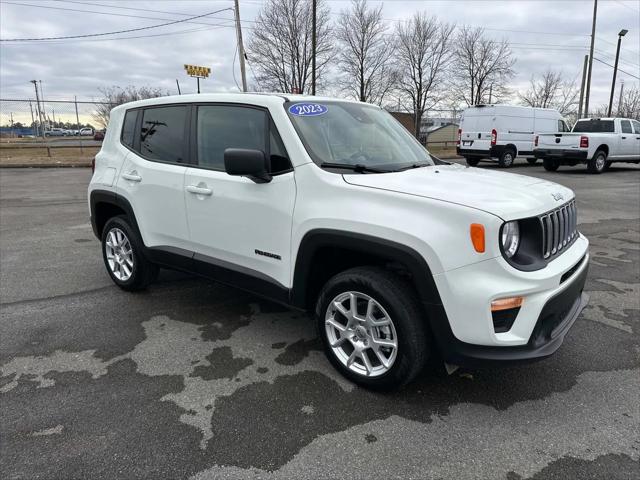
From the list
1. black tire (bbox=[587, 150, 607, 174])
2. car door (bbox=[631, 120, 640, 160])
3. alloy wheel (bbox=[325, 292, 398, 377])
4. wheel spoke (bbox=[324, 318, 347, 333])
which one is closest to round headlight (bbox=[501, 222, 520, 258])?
alloy wheel (bbox=[325, 292, 398, 377])

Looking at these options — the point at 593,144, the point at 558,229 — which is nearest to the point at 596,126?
the point at 593,144

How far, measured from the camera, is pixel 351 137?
3426mm

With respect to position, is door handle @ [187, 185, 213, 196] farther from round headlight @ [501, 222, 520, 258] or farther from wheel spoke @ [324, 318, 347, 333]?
round headlight @ [501, 222, 520, 258]

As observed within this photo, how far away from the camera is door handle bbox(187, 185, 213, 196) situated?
11.6ft

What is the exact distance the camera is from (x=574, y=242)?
10.4 feet

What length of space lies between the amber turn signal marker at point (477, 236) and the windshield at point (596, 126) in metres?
17.9

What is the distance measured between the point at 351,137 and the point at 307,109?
379 millimetres

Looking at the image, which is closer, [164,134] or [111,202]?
[164,134]

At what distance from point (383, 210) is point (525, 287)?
85 centimetres

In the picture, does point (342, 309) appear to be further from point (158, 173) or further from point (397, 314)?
point (158, 173)

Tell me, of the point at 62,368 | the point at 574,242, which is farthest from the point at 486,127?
the point at 62,368

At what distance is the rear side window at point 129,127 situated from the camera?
440 centimetres

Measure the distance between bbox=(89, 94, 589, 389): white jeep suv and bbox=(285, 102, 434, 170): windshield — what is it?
13 millimetres

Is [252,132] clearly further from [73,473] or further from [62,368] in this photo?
[73,473]
